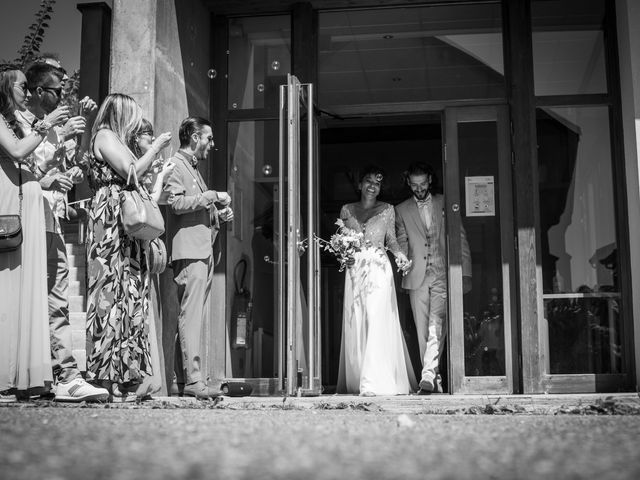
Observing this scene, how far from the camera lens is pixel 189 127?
6801mm

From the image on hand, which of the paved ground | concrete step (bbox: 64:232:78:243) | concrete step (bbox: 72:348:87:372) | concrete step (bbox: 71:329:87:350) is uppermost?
concrete step (bbox: 64:232:78:243)

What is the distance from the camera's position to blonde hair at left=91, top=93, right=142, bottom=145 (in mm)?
5777

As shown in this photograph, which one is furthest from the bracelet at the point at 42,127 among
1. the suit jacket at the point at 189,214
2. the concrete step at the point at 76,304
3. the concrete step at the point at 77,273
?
the concrete step at the point at 77,273

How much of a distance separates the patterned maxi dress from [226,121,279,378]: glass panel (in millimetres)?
2021

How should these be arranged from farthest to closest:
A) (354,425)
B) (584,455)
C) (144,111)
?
(144,111), (354,425), (584,455)

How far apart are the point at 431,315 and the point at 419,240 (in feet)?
2.32

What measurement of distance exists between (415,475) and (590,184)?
5622 mm

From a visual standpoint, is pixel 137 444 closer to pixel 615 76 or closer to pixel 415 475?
pixel 415 475

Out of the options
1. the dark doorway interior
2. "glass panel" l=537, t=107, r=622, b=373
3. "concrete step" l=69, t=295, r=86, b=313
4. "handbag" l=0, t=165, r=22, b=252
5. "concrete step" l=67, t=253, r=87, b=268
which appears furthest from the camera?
the dark doorway interior

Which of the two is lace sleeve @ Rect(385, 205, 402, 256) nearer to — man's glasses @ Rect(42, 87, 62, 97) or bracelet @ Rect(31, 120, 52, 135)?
man's glasses @ Rect(42, 87, 62, 97)

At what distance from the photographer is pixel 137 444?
9.80ft

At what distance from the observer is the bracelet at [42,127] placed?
5.20 meters

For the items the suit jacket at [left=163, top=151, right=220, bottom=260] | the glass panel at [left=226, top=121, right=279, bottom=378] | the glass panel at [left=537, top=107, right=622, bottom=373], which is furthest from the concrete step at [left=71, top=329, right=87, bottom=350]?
the glass panel at [left=537, top=107, right=622, bottom=373]

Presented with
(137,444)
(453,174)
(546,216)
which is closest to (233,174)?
(453,174)
